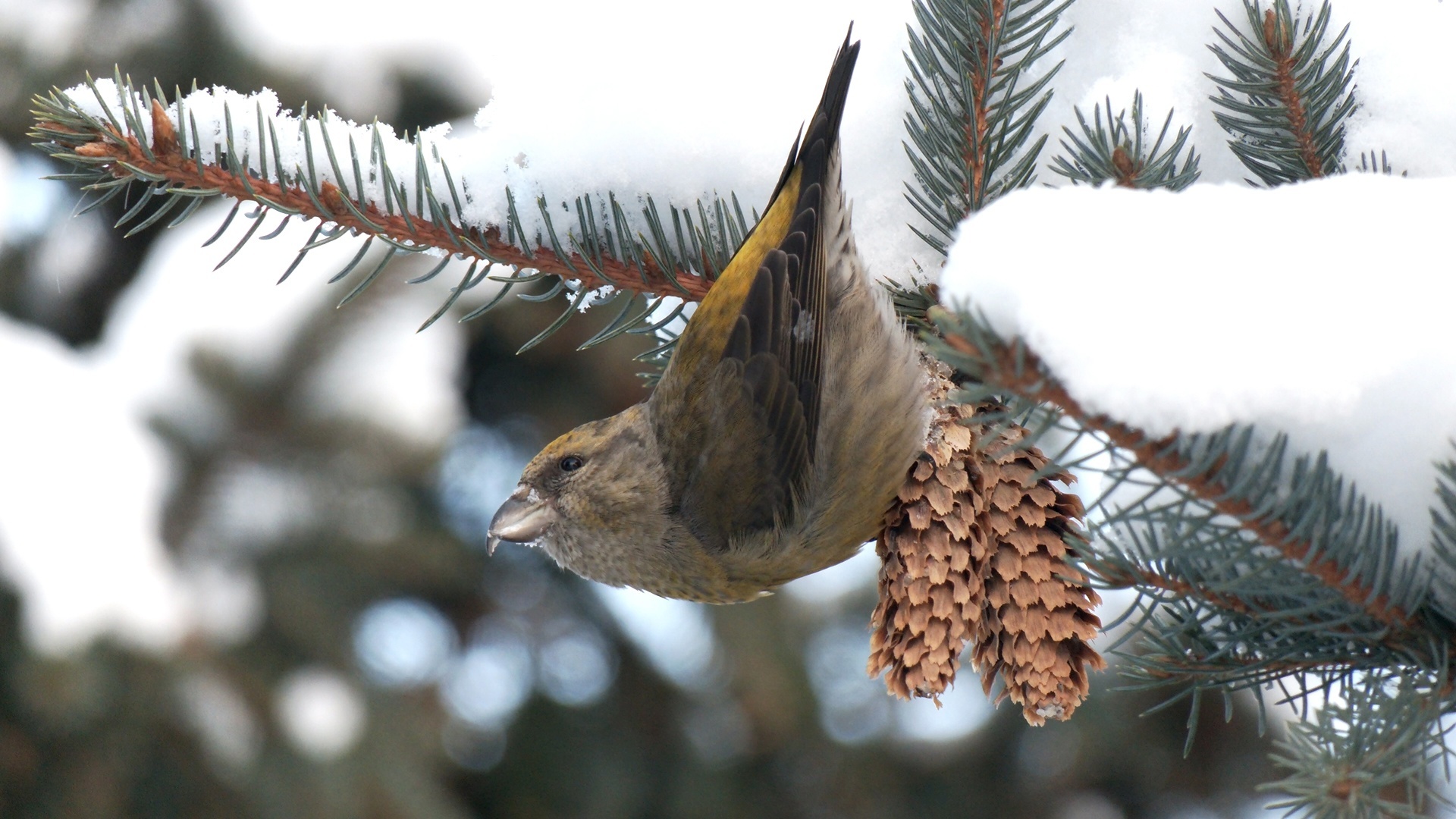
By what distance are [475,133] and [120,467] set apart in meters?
3.65

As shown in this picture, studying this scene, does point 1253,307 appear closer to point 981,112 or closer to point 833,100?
point 981,112

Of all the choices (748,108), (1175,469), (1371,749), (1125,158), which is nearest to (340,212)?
(748,108)

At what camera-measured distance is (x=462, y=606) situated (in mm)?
6379

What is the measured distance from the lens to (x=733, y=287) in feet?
6.56

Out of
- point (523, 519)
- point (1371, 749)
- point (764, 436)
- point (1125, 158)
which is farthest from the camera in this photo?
point (523, 519)

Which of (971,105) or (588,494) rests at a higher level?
(971,105)

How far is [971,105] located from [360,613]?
4.87 m

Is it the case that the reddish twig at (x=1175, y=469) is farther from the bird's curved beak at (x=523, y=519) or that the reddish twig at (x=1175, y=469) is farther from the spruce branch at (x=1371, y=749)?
the bird's curved beak at (x=523, y=519)

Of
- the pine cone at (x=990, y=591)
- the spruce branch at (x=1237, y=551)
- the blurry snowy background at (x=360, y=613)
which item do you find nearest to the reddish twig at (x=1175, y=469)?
the spruce branch at (x=1237, y=551)

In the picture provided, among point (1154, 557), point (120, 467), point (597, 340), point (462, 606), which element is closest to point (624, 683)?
point (462, 606)

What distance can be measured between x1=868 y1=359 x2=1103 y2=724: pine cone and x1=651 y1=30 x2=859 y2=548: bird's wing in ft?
1.61

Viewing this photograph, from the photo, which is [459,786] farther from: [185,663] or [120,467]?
[120,467]

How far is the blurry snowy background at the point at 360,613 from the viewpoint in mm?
4496

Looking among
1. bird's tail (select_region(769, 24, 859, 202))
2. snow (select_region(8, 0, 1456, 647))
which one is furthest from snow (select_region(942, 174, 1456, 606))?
bird's tail (select_region(769, 24, 859, 202))
